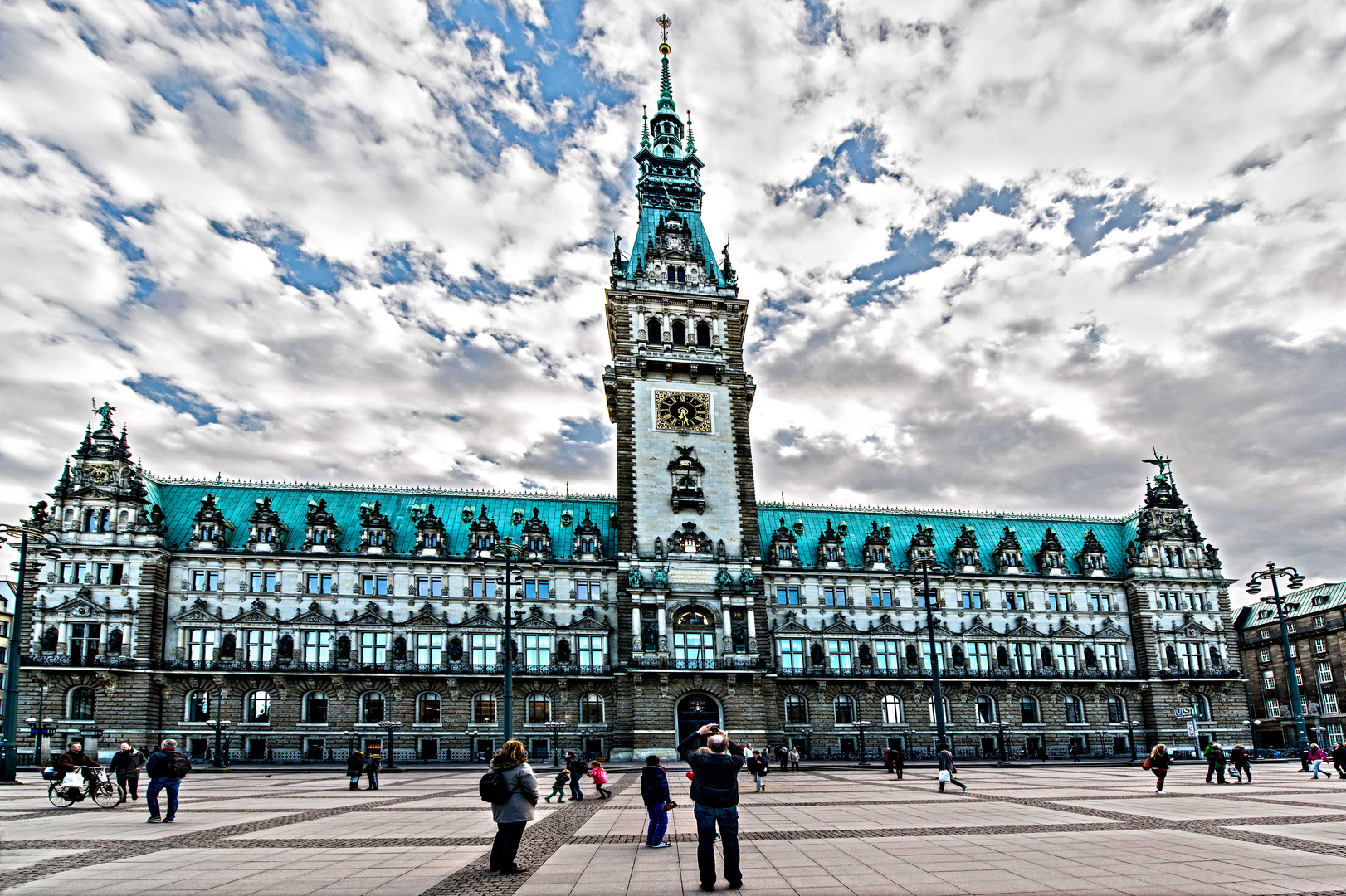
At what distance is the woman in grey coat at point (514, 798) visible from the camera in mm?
14422

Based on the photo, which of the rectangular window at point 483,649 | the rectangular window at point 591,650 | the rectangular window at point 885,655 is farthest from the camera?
the rectangular window at point 885,655

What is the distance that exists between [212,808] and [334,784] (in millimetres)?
14394

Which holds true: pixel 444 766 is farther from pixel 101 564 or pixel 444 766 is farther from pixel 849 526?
pixel 849 526

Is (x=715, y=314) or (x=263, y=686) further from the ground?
(x=715, y=314)

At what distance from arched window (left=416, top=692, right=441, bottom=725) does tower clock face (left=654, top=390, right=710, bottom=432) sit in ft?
90.5

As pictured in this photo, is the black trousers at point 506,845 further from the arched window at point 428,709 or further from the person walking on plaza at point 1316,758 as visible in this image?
the arched window at point 428,709

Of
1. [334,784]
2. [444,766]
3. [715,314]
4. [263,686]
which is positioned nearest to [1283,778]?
[334,784]

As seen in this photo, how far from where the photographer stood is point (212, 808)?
91.5 ft

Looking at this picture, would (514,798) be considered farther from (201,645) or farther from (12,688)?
(201,645)

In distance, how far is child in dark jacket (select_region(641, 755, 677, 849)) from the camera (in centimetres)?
1828

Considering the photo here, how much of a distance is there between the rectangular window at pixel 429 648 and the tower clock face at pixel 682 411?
24.4 m

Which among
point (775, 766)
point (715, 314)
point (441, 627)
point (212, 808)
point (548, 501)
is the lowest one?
point (775, 766)

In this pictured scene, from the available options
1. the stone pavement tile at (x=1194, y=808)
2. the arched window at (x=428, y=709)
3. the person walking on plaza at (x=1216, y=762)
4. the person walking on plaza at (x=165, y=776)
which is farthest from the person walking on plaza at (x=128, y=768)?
the arched window at (x=428, y=709)

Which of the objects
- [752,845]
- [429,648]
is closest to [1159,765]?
[752,845]
